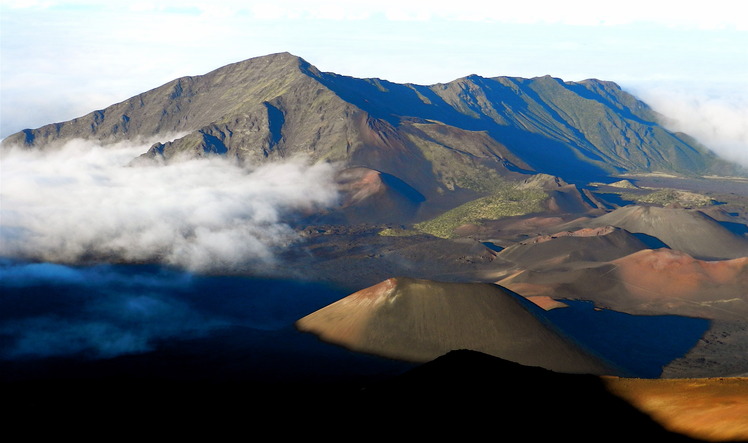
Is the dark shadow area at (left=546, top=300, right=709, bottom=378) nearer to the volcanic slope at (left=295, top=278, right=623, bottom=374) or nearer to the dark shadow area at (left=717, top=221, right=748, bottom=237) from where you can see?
the volcanic slope at (left=295, top=278, right=623, bottom=374)

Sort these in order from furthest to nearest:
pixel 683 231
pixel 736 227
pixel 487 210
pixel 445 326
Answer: pixel 487 210 < pixel 736 227 < pixel 683 231 < pixel 445 326

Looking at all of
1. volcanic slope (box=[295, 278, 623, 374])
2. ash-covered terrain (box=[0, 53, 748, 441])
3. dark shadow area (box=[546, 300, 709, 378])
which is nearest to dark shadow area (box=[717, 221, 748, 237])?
ash-covered terrain (box=[0, 53, 748, 441])

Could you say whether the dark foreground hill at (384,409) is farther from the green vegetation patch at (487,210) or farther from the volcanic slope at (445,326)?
the green vegetation patch at (487,210)

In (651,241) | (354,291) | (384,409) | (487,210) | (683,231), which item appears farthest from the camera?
A: (487,210)

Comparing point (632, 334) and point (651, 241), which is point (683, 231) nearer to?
A: point (651, 241)

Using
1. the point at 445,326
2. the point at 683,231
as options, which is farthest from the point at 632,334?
the point at 683,231

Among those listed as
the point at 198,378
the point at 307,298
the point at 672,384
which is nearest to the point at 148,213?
the point at 307,298
